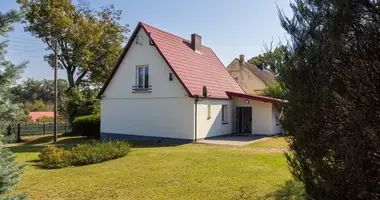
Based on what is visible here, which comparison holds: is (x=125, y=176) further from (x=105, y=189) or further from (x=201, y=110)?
(x=201, y=110)

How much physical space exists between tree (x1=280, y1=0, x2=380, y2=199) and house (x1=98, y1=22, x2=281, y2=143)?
1386 centimetres

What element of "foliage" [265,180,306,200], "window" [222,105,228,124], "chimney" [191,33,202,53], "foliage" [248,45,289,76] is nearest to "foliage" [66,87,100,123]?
"chimney" [191,33,202,53]

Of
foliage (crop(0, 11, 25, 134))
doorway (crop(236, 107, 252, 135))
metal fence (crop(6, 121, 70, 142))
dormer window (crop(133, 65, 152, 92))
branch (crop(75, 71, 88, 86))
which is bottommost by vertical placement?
metal fence (crop(6, 121, 70, 142))

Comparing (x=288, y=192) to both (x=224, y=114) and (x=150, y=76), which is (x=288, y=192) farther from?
(x=224, y=114)

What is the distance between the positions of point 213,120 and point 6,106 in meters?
15.8

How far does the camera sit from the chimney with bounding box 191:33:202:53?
Result: 73.8 ft

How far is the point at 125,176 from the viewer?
873 centimetres

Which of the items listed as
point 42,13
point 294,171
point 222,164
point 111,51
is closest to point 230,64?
point 111,51

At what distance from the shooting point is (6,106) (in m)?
4.21

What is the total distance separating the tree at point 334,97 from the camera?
2686mm

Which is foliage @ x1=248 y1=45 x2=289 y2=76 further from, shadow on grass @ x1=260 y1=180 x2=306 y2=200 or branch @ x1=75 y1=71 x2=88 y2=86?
branch @ x1=75 y1=71 x2=88 y2=86

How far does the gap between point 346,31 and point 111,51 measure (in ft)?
101

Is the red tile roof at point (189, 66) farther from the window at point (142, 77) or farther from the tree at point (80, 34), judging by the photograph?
the tree at point (80, 34)

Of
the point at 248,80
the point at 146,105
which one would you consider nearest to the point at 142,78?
the point at 146,105
